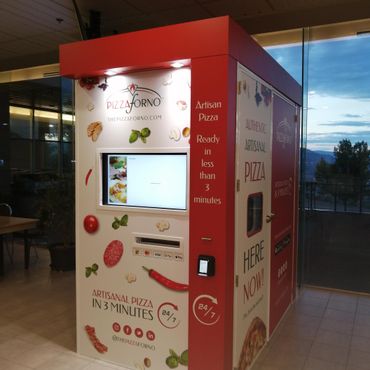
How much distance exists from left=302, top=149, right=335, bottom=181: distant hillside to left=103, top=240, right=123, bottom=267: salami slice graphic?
3.19 m

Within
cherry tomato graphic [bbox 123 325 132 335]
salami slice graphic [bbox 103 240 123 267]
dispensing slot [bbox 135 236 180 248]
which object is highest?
dispensing slot [bbox 135 236 180 248]

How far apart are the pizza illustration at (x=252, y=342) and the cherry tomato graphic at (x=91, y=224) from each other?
1.46 m

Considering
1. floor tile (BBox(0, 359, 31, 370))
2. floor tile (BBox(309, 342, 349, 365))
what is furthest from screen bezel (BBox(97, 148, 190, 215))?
floor tile (BBox(309, 342, 349, 365))

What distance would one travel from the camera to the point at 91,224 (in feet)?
10.2

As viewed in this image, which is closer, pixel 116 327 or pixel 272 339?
pixel 116 327

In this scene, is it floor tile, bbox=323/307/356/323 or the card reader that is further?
floor tile, bbox=323/307/356/323

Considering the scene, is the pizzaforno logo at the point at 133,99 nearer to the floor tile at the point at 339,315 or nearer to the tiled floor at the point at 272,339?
the tiled floor at the point at 272,339

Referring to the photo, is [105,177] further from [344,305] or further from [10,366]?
[344,305]

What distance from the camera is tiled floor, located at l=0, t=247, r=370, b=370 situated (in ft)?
10.6

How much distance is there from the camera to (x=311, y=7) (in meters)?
4.32

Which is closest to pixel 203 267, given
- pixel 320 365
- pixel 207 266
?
pixel 207 266

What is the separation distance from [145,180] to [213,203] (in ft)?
2.06

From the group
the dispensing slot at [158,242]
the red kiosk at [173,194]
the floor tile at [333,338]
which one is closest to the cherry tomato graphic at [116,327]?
the red kiosk at [173,194]

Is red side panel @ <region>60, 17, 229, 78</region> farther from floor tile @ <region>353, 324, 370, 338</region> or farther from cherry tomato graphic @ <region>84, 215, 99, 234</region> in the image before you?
floor tile @ <region>353, 324, 370, 338</region>
